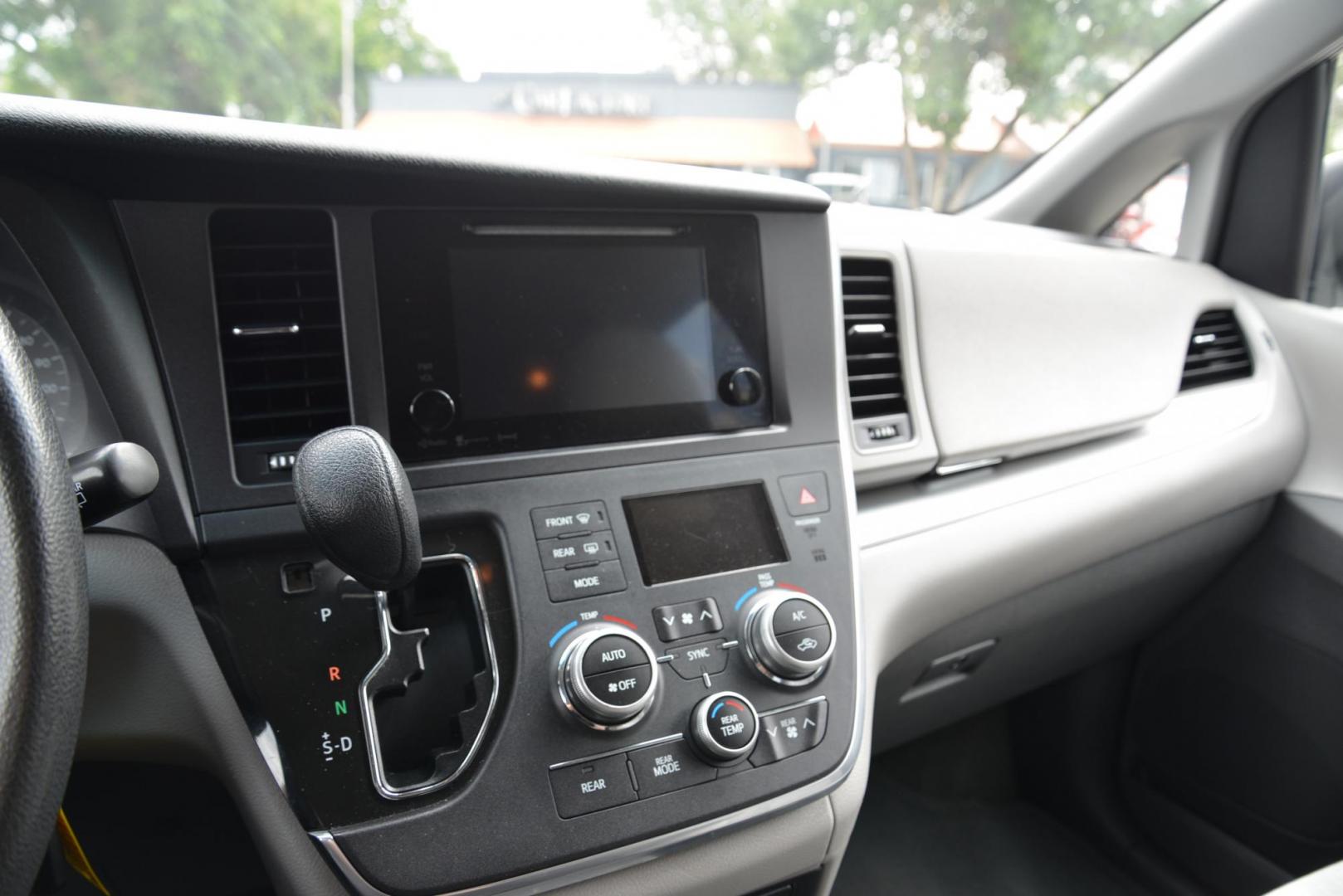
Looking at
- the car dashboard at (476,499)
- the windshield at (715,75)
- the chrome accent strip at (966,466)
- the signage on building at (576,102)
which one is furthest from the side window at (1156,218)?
the car dashboard at (476,499)

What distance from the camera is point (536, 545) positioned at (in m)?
0.98

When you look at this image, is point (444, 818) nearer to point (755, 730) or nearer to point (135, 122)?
point (755, 730)

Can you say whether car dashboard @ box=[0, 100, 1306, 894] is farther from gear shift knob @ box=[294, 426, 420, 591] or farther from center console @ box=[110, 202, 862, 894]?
gear shift knob @ box=[294, 426, 420, 591]

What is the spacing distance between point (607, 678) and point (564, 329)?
396mm

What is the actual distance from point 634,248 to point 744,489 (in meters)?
0.32

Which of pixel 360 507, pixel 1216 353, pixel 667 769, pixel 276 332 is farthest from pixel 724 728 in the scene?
pixel 1216 353

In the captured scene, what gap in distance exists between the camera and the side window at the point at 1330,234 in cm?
209

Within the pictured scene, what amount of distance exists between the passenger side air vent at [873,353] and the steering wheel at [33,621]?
3.34ft

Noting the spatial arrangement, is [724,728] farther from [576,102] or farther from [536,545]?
[576,102]

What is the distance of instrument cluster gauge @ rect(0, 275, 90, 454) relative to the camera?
849mm

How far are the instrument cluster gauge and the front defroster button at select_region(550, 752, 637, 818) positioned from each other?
0.56m

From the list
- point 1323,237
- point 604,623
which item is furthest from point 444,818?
point 1323,237

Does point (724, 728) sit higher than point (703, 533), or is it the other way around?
point (703, 533)

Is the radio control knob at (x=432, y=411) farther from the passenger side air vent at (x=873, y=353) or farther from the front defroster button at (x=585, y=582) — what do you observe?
the passenger side air vent at (x=873, y=353)
